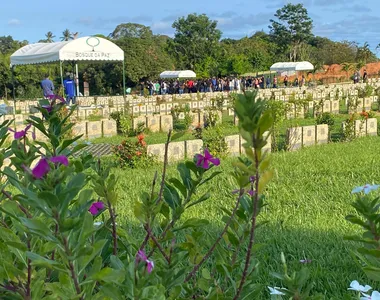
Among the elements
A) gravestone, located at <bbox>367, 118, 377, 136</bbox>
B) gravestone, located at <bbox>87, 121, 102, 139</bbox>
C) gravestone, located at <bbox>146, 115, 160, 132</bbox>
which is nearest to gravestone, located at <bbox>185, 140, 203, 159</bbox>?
gravestone, located at <bbox>87, 121, 102, 139</bbox>

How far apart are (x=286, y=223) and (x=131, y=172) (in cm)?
313

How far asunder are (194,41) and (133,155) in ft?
152

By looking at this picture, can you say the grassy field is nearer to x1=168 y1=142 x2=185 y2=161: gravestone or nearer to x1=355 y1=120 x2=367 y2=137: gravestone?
x1=168 y1=142 x2=185 y2=161: gravestone

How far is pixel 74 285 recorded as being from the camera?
3.16ft

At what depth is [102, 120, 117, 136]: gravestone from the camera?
1152 cm

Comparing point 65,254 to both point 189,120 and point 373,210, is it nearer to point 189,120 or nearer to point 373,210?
point 373,210

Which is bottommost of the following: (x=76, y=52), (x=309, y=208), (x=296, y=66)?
(x=309, y=208)

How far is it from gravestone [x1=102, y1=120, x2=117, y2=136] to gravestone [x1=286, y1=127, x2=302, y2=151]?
4.43 metres

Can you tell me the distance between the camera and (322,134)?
9500 millimetres

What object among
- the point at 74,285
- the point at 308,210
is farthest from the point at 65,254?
the point at 308,210

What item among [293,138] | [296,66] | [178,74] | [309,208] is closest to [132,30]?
[178,74]

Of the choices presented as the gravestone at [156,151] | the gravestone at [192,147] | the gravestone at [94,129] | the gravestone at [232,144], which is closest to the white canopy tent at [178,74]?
the gravestone at [94,129]

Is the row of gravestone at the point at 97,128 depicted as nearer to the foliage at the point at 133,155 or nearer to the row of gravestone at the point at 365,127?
the foliage at the point at 133,155

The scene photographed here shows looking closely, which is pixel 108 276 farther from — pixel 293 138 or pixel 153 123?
pixel 153 123
